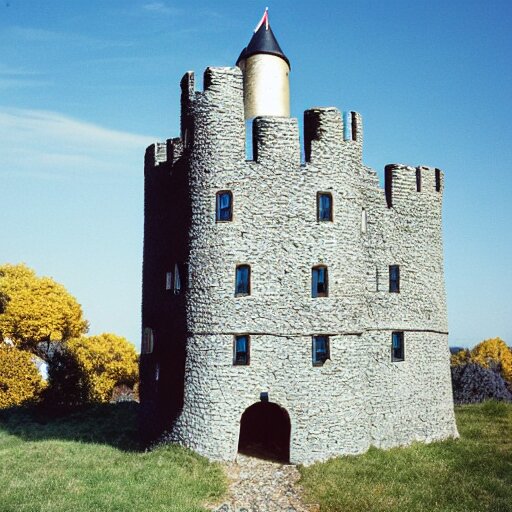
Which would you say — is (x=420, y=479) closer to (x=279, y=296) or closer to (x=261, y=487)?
(x=261, y=487)

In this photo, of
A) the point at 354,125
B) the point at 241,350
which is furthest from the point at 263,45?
the point at 241,350

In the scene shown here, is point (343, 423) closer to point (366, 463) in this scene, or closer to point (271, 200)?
point (366, 463)

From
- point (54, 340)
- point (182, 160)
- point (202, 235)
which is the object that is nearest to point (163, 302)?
point (202, 235)

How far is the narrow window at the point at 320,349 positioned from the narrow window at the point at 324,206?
5.20 meters

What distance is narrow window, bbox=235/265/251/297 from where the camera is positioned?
25.6m

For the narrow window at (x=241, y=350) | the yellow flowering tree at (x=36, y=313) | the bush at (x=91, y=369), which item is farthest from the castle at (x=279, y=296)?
the yellow flowering tree at (x=36, y=313)

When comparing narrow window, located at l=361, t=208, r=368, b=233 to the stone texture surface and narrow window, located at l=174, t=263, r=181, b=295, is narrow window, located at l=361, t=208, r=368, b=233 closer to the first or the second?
the stone texture surface

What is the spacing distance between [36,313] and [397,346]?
37085 millimetres

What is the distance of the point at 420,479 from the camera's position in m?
22.7

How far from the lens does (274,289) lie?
25.5 metres

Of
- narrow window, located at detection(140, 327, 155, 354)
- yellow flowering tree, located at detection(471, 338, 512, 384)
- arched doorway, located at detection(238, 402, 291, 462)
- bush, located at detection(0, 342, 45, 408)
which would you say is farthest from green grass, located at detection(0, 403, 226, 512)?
yellow flowering tree, located at detection(471, 338, 512, 384)

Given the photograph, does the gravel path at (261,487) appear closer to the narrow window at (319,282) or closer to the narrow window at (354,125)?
the narrow window at (319,282)

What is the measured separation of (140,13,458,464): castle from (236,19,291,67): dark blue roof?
1.57 meters

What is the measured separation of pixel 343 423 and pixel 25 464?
43.4 ft
